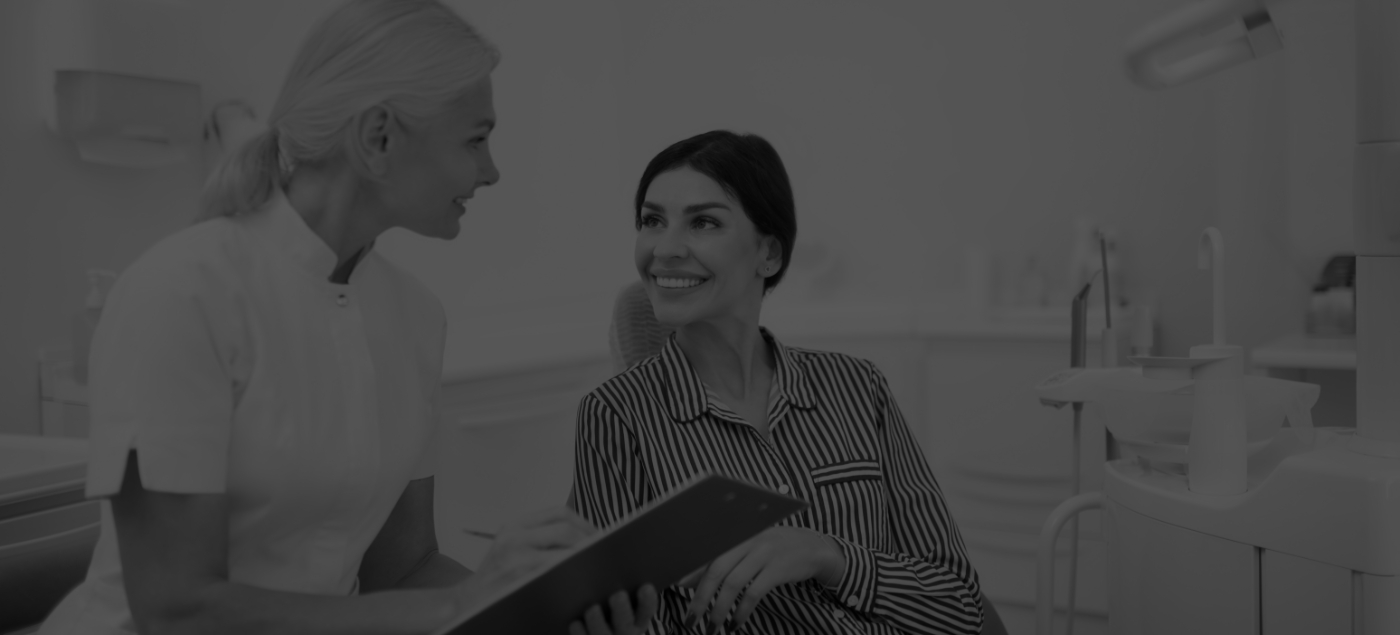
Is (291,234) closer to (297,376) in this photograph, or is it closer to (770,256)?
(297,376)

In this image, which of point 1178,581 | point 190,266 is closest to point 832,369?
point 1178,581

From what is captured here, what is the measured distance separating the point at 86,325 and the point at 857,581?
1602 mm

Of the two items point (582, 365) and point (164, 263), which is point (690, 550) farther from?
point (582, 365)

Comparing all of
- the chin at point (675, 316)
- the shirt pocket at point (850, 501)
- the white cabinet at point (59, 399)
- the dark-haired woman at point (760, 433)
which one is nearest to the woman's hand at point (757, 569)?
the dark-haired woman at point (760, 433)

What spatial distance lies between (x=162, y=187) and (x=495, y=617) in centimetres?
180

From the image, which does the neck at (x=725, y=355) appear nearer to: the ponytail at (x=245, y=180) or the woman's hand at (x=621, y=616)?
the woman's hand at (x=621, y=616)

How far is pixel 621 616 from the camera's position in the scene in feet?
3.45

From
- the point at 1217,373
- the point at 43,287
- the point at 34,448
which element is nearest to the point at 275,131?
the point at 34,448

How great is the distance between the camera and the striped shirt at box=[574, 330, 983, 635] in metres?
1.38

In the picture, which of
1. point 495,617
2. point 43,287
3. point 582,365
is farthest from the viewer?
point 582,365

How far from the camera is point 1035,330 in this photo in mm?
2924

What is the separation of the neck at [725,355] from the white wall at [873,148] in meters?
1.40

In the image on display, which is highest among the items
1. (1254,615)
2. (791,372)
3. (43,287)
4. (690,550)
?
(43,287)

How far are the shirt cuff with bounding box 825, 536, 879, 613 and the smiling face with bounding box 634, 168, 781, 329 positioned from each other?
14.4 inches
